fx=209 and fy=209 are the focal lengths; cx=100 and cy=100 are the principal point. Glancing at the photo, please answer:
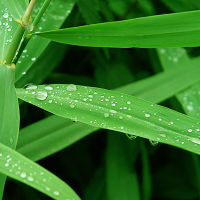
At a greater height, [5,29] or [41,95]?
[5,29]

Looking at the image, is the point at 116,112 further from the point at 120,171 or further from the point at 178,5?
the point at 178,5

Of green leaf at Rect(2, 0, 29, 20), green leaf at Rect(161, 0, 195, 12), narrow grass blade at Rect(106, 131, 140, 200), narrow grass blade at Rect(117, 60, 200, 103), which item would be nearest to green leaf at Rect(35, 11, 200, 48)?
green leaf at Rect(2, 0, 29, 20)

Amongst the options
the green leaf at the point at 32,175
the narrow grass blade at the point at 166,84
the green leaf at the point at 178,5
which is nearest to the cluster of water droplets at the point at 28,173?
the green leaf at the point at 32,175

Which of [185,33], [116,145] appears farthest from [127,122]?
[116,145]

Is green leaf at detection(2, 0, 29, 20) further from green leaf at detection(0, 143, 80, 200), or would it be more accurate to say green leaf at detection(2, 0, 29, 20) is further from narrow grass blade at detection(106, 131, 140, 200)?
narrow grass blade at detection(106, 131, 140, 200)

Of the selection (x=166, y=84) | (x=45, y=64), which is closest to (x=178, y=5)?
(x=166, y=84)

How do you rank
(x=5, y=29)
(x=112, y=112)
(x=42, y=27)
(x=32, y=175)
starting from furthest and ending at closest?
(x=42, y=27) < (x=5, y=29) < (x=112, y=112) < (x=32, y=175)

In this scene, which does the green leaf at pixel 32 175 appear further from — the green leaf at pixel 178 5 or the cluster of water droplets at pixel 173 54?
the green leaf at pixel 178 5
